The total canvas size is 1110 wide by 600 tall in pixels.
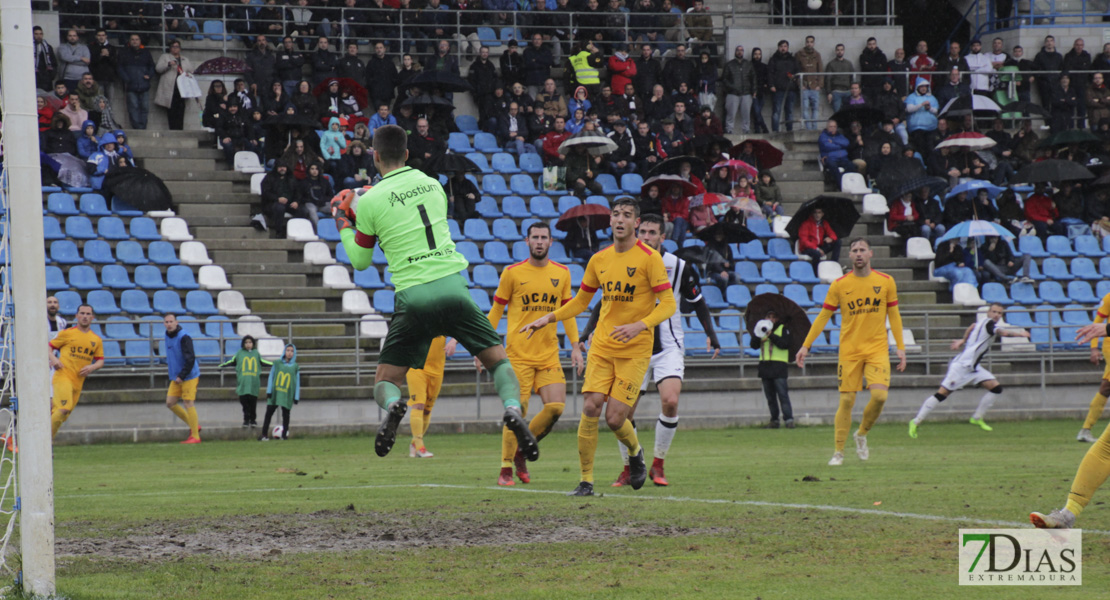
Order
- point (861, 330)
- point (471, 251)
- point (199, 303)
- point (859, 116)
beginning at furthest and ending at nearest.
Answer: point (859, 116)
point (471, 251)
point (199, 303)
point (861, 330)

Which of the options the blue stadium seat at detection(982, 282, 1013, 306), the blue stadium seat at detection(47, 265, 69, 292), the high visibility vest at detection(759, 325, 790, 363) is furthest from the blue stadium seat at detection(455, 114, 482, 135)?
the blue stadium seat at detection(982, 282, 1013, 306)

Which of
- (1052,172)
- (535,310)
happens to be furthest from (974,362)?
(535,310)

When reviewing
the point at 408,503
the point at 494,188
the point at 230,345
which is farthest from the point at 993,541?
the point at 494,188

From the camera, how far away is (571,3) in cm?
3158

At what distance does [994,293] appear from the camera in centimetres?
2577

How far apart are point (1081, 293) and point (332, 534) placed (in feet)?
71.1

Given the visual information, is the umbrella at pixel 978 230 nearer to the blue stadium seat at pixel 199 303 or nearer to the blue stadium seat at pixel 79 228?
the blue stadium seat at pixel 199 303

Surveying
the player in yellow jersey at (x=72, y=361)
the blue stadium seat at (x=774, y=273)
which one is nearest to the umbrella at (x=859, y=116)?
the blue stadium seat at (x=774, y=273)

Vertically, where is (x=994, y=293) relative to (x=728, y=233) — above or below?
below

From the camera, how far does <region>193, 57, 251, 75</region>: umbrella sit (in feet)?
88.9

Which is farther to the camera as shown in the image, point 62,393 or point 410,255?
point 62,393

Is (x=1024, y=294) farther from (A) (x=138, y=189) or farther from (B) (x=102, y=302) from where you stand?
(B) (x=102, y=302)

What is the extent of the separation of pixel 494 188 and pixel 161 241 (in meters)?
7.18

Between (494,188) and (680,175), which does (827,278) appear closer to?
(680,175)
